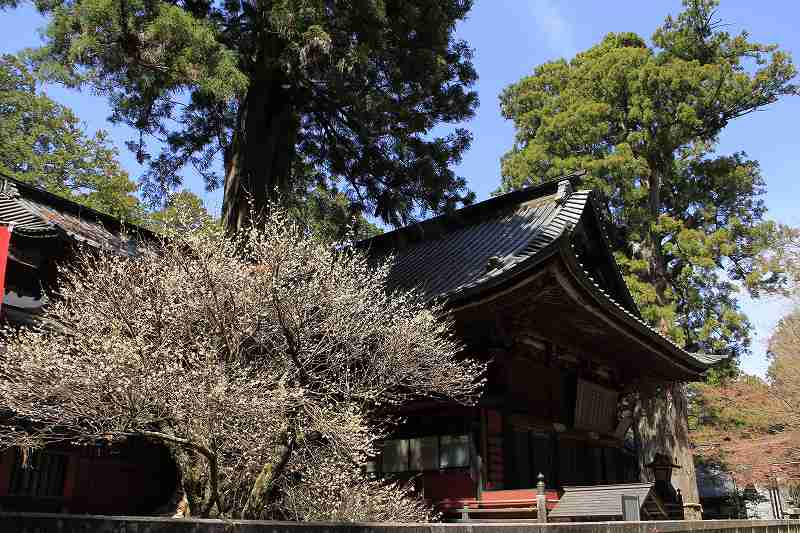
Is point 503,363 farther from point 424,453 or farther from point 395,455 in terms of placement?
point 395,455

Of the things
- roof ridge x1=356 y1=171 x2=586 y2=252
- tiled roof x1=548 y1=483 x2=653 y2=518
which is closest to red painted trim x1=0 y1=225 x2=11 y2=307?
roof ridge x1=356 y1=171 x2=586 y2=252

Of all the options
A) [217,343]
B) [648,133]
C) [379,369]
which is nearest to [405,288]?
[379,369]

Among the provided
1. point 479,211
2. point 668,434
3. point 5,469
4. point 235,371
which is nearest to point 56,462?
point 5,469

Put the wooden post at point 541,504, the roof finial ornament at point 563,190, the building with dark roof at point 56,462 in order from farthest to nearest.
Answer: the roof finial ornament at point 563,190
the building with dark roof at point 56,462
the wooden post at point 541,504

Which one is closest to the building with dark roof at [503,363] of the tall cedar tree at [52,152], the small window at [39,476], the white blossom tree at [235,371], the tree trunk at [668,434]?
the small window at [39,476]

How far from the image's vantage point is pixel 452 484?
1017 centimetres

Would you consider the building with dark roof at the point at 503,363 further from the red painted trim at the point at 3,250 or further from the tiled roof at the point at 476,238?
the red painted trim at the point at 3,250

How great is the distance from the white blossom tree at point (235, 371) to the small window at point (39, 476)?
76cm

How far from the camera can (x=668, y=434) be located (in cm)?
1925

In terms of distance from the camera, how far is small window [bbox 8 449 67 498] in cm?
868

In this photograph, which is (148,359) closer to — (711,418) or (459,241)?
(459,241)

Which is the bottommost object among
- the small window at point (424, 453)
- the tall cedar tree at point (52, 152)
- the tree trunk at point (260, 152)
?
the small window at point (424, 453)

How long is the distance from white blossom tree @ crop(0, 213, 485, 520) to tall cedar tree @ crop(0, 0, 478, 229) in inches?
108

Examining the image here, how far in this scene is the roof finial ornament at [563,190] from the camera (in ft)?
47.0
